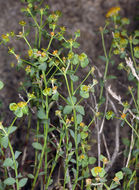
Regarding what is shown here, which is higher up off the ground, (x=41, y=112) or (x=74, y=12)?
(x=74, y=12)

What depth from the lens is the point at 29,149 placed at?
1041mm

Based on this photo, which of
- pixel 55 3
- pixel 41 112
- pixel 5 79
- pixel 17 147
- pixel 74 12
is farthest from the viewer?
pixel 74 12

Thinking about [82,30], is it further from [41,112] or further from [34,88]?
[41,112]

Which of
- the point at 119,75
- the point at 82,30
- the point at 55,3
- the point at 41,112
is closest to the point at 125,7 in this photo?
the point at 82,30

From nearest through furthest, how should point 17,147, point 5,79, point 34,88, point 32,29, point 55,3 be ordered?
point 34,88
point 32,29
point 17,147
point 5,79
point 55,3

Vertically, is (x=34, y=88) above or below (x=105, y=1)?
below

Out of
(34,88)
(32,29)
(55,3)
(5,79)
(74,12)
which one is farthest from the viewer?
(74,12)

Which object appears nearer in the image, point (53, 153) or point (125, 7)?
point (53, 153)

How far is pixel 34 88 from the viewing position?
75 centimetres

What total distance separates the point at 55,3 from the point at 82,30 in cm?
20

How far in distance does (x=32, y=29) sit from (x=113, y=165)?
0.54 metres

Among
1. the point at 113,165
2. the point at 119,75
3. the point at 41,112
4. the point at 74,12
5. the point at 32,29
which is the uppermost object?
the point at 74,12

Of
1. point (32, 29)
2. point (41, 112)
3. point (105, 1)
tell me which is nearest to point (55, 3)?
point (105, 1)

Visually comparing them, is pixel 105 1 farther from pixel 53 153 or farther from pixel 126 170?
pixel 126 170
